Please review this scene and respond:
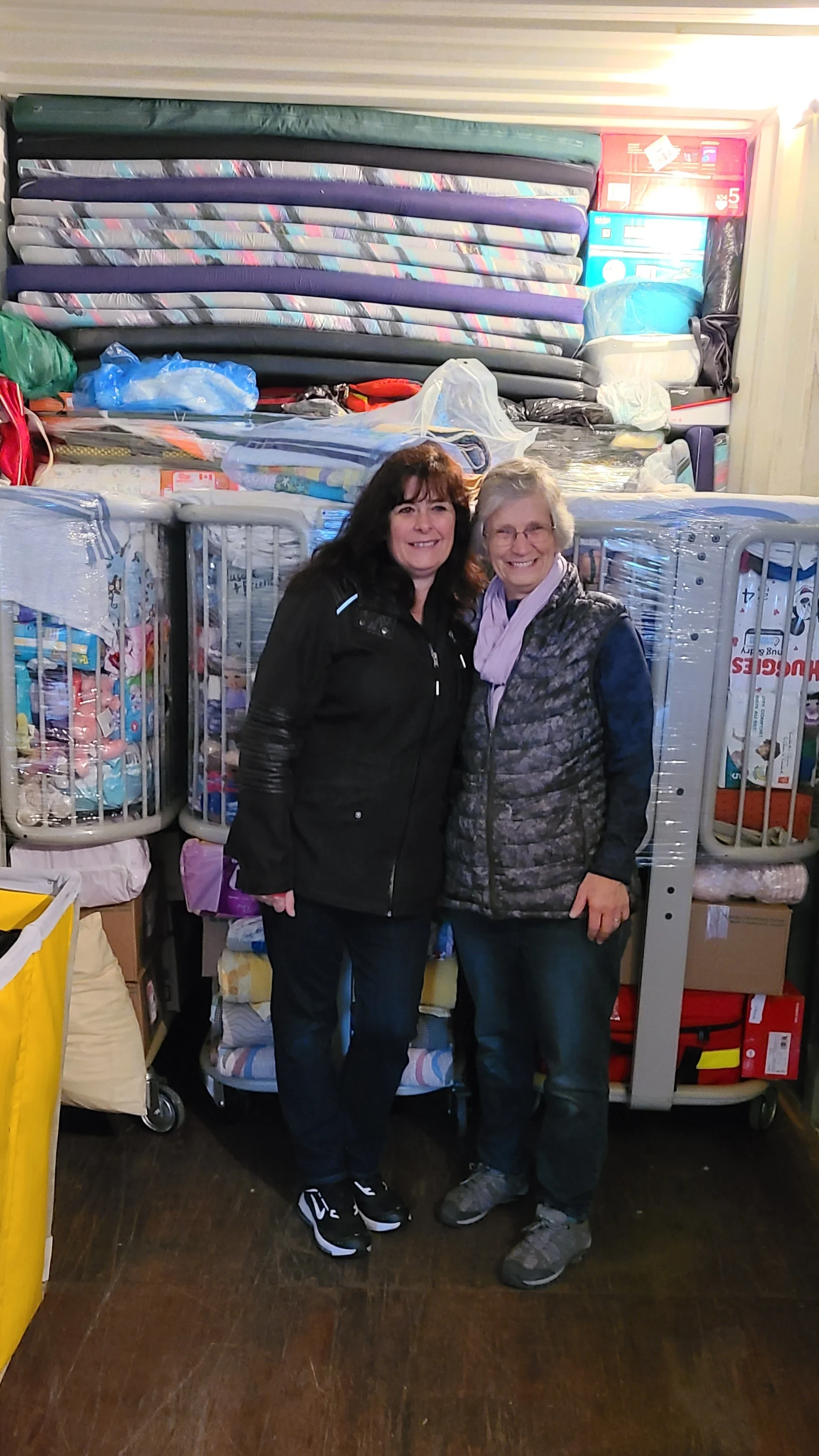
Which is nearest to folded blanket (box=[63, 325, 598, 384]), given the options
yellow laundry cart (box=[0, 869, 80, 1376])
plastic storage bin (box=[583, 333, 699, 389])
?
plastic storage bin (box=[583, 333, 699, 389])

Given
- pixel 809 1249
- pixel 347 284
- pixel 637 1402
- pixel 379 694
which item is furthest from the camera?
pixel 347 284

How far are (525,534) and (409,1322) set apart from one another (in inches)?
51.7

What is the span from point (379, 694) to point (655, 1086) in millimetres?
1057

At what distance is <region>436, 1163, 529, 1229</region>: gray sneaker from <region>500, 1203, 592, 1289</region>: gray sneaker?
0.11 meters

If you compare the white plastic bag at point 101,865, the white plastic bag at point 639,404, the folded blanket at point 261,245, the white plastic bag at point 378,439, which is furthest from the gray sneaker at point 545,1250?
the folded blanket at point 261,245

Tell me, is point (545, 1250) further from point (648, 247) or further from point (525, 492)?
point (648, 247)

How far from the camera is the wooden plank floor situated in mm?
1489

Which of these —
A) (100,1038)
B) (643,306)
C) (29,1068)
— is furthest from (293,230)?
(29,1068)

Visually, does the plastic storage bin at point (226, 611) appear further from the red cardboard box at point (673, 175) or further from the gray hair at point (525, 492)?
the red cardboard box at point (673, 175)

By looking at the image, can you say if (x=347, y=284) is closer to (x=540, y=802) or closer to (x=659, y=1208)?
A: (x=540, y=802)

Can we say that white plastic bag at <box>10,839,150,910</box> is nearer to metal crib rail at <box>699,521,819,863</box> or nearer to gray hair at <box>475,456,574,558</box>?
gray hair at <box>475,456,574,558</box>

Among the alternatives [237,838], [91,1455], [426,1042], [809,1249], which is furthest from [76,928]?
[809,1249]

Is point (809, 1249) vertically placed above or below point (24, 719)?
below

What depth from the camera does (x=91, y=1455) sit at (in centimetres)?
143
